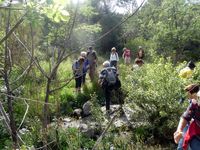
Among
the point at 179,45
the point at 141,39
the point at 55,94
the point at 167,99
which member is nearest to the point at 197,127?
the point at 167,99

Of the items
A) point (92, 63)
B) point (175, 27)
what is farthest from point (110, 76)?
point (175, 27)

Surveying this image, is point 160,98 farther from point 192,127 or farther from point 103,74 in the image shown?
point 192,127

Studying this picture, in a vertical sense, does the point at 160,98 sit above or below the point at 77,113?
above

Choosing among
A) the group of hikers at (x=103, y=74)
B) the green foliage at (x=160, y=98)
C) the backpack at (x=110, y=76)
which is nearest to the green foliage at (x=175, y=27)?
the group of hikers at (x=103, y=74)

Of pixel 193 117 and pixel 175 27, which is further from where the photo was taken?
pixel 175 27

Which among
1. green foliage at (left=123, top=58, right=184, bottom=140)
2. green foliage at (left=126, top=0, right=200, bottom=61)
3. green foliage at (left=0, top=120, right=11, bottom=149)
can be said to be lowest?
green foliage at (left=0, top=120, right=11, bottom=149)

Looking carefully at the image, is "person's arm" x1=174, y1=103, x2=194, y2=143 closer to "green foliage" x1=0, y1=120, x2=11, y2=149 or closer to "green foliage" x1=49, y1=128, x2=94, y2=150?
"green foliage" x1=49, y1=128, x2=94, y2=150

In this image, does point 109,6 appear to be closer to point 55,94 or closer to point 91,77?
point 91,77

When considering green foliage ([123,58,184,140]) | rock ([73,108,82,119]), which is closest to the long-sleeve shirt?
green foliage ([123,58,184,140])

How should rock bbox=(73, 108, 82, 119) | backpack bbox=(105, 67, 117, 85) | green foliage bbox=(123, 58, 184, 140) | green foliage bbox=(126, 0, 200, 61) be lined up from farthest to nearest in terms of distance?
green foliage bbox=(126, 0, 200, 61)
rock bbox=(73, 108, 82, 119)
backpack bbox=(105, 67, 117, 85)
green foliage bbox=(123, 58, 184, 140)

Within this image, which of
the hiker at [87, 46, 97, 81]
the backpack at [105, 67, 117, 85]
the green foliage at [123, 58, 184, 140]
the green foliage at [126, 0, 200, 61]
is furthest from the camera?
the green foliage at [126, 0, 200, 61]

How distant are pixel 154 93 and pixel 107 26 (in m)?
20.8

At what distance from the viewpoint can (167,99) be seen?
28.5 feet

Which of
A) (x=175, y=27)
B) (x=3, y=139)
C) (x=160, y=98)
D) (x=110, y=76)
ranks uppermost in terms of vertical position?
(x=175, y=27)
